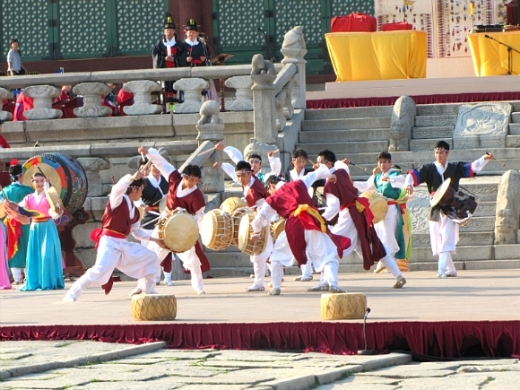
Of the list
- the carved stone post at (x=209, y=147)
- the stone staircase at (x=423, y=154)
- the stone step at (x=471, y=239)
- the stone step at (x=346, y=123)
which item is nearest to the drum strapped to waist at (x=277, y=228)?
the stone staircase at (x=423, y=154)

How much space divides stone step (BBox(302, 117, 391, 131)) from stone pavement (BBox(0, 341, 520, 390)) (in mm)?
11263

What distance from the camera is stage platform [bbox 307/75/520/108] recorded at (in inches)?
970

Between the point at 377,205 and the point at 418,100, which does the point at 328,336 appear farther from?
the point at 418,100

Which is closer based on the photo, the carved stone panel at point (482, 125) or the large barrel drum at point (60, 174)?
the large barrel drum at point (60, 174)

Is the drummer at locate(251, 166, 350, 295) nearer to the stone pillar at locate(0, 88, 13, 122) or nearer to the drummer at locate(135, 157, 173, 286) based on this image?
the drummer at locate(135, 157, 173, 286)

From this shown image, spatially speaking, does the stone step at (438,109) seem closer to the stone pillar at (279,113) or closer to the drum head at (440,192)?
the stone pillar at (279,113)

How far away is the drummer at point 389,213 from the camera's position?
60.8 ft

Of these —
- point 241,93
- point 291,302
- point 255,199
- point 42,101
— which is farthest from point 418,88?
point 291,302

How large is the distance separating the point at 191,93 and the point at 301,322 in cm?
1125

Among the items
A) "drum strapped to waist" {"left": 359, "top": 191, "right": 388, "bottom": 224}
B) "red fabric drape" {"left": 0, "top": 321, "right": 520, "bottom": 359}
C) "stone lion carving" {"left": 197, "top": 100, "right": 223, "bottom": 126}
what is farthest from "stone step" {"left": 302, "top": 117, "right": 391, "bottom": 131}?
"red fabric drape" {"left": 0, "top": 321, "right": 520, "bottom": 359}

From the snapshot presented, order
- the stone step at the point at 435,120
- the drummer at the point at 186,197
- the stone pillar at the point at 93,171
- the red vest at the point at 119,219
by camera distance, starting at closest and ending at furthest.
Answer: the red vest at the point at 119,219
the drummer at the point at 186,197
the stone pillar at the point at 93,171
the stone step at the point at 435,120

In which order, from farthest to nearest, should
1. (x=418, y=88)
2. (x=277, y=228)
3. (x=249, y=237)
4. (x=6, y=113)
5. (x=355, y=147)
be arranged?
(x=418, y=88), (x=6, y=113), (x=355, y=147), (x=277, y=228), (x=249, y=237)

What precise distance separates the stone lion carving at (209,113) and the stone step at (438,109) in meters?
3.78

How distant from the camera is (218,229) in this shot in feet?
52.2
